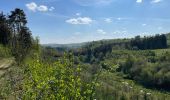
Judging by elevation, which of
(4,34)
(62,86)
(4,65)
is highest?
(4,34)

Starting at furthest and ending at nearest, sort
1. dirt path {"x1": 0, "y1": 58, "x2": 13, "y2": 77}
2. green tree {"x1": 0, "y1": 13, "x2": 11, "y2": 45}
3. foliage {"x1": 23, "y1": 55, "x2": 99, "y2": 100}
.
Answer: green tree {"x1": 0, "y1": 13, "x2": 11, "y2": 45}, dirt path {"x1": 0, "y1": 58, "x2": 13, "y2": 77}, foliage {"x1": 23, "y1": 55, "x2": 99, "y2": 100}

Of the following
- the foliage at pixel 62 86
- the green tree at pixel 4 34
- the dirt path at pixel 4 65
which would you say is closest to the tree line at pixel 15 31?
the green tree at pixel 4 34

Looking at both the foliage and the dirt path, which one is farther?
the dirt path

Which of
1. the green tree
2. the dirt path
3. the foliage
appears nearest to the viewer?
the foliage

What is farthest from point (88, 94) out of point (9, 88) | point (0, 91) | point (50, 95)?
point (0, 91)

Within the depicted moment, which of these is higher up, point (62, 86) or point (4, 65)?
point (62, 86)

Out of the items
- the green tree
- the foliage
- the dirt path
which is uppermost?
the green tree

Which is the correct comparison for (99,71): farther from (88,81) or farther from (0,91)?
(0,91)

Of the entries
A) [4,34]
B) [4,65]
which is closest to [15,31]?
[4,34]

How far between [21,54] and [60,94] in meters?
36.9

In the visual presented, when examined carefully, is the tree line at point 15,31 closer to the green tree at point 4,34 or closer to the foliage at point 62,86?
the green tree at point 4,34

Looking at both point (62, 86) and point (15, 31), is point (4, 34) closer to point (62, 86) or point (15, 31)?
point (15, 31)

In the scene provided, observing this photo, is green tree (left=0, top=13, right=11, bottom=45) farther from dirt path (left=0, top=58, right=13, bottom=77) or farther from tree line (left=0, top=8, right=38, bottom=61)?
dirt path (left=0, top=58, right=13, bottom=77)

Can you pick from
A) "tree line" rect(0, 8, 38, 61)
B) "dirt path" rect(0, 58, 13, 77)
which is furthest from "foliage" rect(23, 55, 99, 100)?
"tree line" rect(0, 8, 38, 61)
